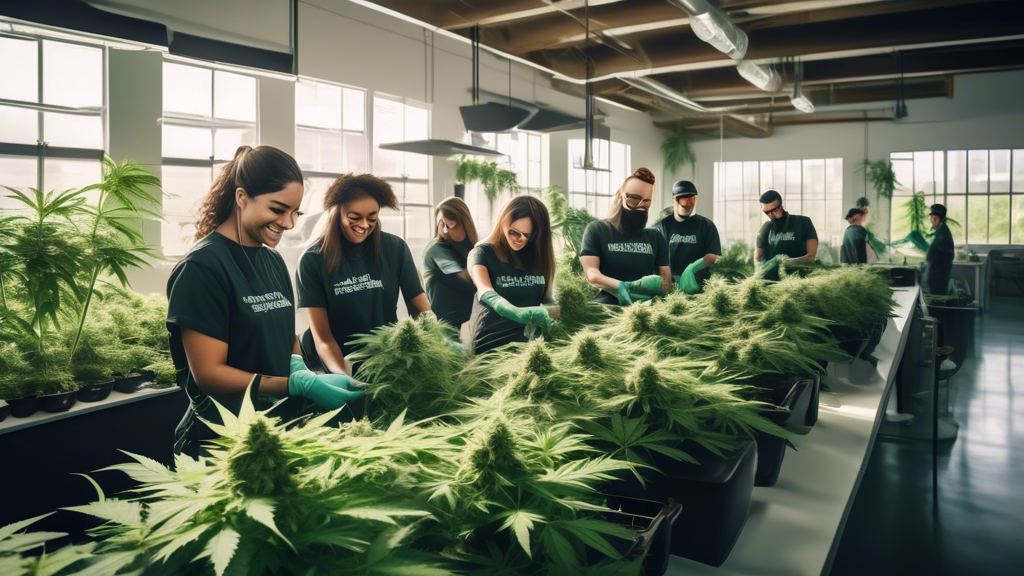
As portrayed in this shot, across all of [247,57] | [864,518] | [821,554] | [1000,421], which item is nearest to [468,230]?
[247,57]

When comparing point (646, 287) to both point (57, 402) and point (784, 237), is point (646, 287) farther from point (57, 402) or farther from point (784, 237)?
point (784, 237)

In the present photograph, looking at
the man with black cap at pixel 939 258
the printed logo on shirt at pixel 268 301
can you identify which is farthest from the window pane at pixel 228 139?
the man with black cap at pixel 939 258

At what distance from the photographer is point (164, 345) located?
11.2ft

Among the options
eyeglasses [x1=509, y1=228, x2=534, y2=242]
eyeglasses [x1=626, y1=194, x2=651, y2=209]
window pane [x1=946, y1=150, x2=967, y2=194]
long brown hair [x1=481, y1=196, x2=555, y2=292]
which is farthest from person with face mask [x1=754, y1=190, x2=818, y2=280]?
window pane [x1=946, y1=150, x2=967, y2=194]

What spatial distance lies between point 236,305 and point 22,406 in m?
1.55

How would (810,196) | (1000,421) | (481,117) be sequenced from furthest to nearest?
(810,196)
(1000,421)
(481,117)

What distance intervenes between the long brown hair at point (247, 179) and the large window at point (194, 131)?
3.92 m

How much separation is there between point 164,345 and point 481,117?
2.23 metres

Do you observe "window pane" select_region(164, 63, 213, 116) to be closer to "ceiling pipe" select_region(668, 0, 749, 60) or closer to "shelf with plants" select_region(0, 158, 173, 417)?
"shelf with plants" select_region(0, 158, 173, 417)

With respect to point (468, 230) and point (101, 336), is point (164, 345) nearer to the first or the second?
point (101, 336)

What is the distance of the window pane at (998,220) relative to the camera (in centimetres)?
1425

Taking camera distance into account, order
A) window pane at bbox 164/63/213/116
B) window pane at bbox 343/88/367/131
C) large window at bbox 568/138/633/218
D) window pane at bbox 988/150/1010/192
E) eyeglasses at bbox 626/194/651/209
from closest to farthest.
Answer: eyeglasses at bbox 626/194/651/209 → window pane at bbox 164/63/213/116 → window pane at bbox 343/88/367/131 → large window at bbox 568/138/633/218 → window pane at bbox 988/150/1010/192

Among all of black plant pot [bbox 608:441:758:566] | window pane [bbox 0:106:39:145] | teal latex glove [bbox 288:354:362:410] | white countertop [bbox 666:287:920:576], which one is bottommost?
white countertop [bbox 666:287:920:576]

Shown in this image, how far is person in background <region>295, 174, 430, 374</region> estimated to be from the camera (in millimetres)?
2186
